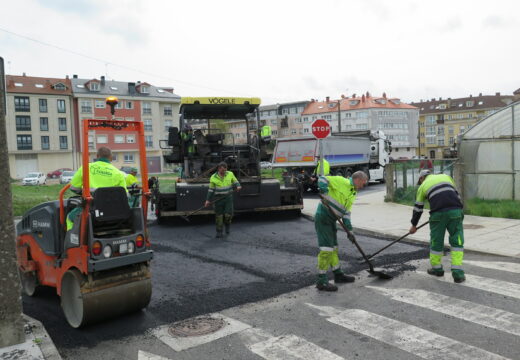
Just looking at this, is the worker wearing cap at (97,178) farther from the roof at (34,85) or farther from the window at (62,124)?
the window at (62,124)

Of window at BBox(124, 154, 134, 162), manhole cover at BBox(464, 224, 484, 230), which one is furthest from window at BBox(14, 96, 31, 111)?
manhole cover at BBox(464, 224, 484, 230)

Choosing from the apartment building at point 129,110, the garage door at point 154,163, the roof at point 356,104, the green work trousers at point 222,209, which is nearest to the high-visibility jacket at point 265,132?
the green work trousers at point 222,209

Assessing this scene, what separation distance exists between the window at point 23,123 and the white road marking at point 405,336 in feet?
205

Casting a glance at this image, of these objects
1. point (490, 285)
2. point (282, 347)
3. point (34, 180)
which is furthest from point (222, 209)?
point (34, 180)

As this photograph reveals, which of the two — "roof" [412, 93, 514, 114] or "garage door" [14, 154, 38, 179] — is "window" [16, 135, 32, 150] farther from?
"roof" [412, 93, 514, 114]

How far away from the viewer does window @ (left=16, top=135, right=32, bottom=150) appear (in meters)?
58.7

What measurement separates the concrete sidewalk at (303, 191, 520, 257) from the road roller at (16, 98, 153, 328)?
594cm

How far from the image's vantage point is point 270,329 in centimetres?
471

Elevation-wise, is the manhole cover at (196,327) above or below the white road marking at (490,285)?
above

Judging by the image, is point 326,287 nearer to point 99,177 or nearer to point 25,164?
point 99,177

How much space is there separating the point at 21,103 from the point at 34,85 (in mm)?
3242

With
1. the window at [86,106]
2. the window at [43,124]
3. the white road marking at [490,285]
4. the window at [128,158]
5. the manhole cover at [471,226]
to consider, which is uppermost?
the window at [86,106]

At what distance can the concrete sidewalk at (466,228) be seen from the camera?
840 cm

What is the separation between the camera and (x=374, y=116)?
298 ft
